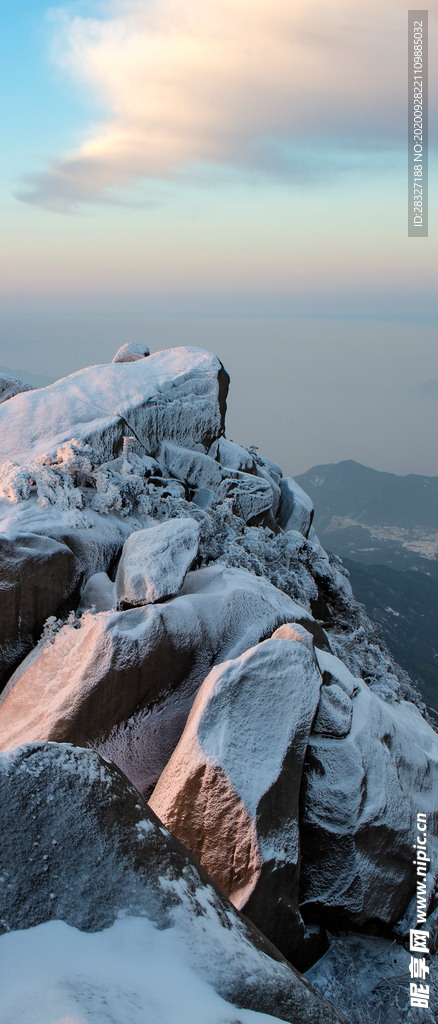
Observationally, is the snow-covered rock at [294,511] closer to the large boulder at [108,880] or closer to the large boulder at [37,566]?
the large boulder at [37,566]

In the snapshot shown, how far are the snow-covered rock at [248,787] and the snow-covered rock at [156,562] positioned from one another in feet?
6.91

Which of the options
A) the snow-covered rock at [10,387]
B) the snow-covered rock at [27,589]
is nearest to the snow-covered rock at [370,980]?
the snow-covered rock at [27,589]

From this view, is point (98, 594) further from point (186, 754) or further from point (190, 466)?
point (190, 466)

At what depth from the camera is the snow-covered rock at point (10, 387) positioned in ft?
65.1

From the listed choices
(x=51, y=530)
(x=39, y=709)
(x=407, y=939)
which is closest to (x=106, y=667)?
(x=39, y=709)

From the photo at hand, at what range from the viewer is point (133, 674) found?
8.80m

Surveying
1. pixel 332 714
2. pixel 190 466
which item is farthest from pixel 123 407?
pixel 332 714

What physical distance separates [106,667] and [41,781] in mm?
3923

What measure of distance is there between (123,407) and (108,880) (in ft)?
41.7

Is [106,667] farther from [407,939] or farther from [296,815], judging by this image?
[407,939]

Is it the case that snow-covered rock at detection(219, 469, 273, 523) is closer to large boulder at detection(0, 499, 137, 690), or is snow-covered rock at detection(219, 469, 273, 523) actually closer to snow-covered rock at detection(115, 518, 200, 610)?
snow-covered rock at detection(115, 518, 200, 610)

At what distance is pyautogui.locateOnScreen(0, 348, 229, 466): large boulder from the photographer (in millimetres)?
14117

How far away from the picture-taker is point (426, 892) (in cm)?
938

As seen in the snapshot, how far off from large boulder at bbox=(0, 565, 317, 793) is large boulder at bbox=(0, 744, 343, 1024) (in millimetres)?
3702
